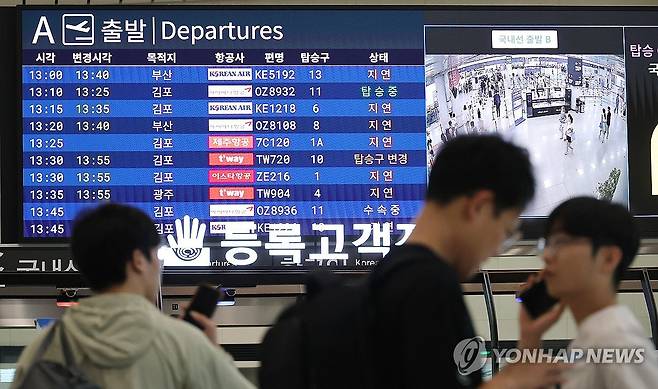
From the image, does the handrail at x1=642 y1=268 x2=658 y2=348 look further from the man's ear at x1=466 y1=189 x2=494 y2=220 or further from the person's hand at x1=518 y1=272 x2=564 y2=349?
the man's ear at x1=466 y1=189 x2=494 y2=220

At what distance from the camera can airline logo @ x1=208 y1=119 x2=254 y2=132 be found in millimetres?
6125

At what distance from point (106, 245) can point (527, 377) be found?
117 cm

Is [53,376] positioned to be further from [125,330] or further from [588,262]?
[588,262]

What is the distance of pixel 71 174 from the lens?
20.0 feet

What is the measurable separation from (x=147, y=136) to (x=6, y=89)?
837 mm

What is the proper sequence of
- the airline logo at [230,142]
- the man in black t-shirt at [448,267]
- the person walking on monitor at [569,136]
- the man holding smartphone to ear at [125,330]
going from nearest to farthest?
the man in black t-shirt at [448,267]
the man holding smartphone to ear at [125,330]
the airline logo at [230,142]
the person walking on monitor at [569,136]

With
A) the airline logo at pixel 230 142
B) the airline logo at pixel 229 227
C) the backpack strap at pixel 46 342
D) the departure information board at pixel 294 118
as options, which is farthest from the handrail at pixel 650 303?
the backpack strap at pixel 46 342

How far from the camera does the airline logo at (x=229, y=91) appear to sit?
6.14 metres

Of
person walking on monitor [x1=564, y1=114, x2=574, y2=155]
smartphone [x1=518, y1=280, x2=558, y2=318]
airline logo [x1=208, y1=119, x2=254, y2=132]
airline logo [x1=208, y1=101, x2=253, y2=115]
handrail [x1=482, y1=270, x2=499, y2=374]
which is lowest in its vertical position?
handrail [x1=482, y1=270, x2=499, y2=374]

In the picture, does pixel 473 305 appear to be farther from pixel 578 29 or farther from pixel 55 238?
pixel 55 238

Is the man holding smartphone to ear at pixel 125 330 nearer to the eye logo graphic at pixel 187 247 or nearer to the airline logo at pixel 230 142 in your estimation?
the eye logo graphic at pixel 187 247

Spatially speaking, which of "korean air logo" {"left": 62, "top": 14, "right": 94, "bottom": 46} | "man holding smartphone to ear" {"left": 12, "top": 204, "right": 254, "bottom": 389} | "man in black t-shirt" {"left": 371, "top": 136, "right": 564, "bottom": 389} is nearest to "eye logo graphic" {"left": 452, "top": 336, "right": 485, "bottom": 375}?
"man in black t-shirt" {"left": 371, "top": 136, "right": 564, "bottom": 389}

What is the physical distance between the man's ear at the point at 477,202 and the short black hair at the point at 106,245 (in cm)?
103

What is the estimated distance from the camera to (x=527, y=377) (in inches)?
75.4
